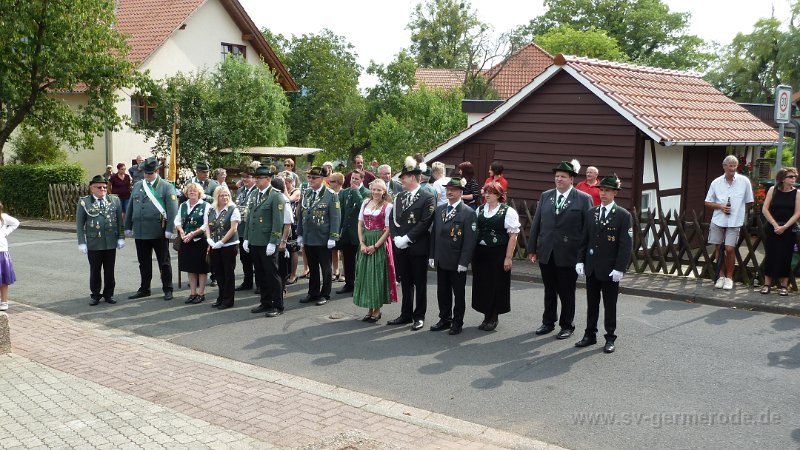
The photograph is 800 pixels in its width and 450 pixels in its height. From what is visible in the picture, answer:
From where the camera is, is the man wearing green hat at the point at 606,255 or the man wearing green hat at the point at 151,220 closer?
the man wearing green hat at the point at 606,255

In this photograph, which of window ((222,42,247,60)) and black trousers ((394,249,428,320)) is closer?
black trousers ((394,249,428,320))

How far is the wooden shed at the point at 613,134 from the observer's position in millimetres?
14625

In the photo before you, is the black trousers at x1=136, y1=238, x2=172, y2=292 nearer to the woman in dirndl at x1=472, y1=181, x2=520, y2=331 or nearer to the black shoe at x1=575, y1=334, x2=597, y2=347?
the woman in dirndl at x1=472, y1=181, x2=520, y2=331

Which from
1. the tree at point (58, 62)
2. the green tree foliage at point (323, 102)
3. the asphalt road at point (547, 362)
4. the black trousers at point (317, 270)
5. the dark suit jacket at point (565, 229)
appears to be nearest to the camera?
the asphalt road at point (547, 362)

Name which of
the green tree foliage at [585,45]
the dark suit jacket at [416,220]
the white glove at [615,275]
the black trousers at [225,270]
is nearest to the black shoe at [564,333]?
the white glove at [615,275]

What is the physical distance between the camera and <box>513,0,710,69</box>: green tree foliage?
6500cm

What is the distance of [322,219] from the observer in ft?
35.4

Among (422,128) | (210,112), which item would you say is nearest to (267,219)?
(210,112)

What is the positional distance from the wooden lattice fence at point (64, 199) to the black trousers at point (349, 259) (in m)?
14.4

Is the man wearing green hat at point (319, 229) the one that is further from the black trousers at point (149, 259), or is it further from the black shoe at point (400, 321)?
the black trousers at point (149, 259)

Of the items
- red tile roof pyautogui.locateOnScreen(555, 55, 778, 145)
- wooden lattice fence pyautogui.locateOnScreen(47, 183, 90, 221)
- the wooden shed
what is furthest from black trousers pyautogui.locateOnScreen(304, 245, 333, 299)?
wooden lattice fence pyautogui.locateOnScreen(47, 183, 90, 221)

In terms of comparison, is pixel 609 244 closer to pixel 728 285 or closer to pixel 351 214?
pixel 728 285

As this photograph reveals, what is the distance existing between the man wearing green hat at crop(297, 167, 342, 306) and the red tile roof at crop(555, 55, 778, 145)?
6333 mm

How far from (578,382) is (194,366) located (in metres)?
3.80
